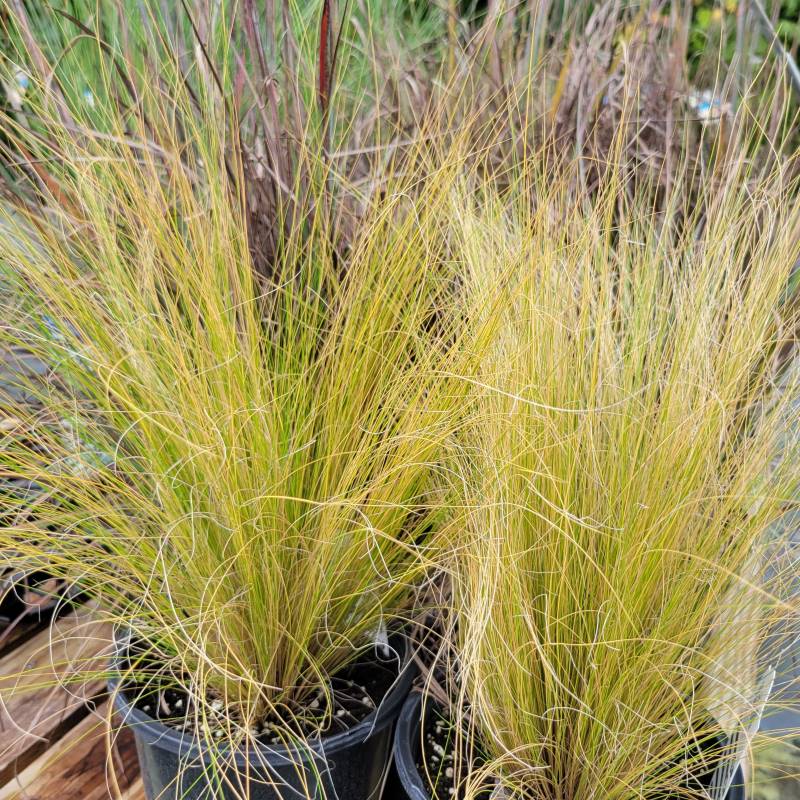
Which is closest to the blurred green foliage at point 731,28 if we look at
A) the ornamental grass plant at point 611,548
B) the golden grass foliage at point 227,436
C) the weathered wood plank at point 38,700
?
the ornamental grass plant at point 611,548

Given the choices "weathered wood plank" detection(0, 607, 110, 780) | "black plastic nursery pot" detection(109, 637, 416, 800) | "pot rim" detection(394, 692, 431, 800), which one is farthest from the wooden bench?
"pot rim" detection(394, 692, 431, 800)

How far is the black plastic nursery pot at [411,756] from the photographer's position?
59cm

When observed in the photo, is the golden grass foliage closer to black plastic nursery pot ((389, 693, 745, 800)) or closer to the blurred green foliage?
black plastic nursery pot ((389, 693, 745, 800))

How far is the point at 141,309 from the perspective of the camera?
1.99ft

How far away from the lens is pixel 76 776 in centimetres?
80

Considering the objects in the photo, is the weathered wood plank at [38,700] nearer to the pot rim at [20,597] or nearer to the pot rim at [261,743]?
the pot rim at [20,597]

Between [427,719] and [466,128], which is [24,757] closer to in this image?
[427,719]

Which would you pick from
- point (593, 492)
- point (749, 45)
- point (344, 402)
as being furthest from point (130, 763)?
point (749, 45)

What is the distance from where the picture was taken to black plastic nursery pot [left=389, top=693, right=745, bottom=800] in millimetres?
591

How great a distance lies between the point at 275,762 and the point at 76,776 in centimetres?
35

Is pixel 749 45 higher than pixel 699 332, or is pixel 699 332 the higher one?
pixel 749 45

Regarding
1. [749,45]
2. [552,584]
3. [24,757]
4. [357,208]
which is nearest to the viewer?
[552,584]

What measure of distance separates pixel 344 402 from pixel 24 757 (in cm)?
53

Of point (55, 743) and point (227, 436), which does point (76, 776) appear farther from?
point (227, 436)
